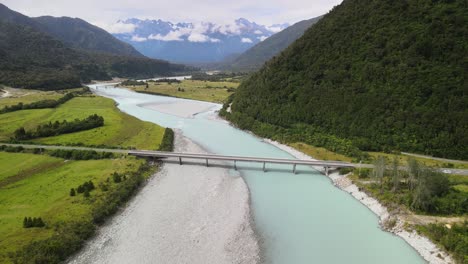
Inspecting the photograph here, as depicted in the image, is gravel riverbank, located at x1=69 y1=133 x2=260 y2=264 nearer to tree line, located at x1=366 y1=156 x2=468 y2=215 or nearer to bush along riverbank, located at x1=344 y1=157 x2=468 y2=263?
bush along riverbank, located at x1=344 y1=157 x2=468 y2=263

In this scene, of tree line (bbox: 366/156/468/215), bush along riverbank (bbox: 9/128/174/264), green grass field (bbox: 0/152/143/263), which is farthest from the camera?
tree line (bbox: 366/156/468/215)

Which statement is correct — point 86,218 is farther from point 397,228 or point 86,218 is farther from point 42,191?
point 397,228

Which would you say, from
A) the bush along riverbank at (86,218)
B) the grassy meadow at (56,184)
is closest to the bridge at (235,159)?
the grassy meadow at (56,184)

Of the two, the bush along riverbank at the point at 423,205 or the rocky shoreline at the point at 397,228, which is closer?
the rocky shoreline at the point at 397,228

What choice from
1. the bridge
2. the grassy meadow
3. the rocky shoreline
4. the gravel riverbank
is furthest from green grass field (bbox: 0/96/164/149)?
the rocky shoreline

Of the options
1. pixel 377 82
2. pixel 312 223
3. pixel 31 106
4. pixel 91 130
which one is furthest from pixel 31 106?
pixel 377 82

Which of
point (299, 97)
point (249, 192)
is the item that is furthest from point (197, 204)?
point (299, 97)

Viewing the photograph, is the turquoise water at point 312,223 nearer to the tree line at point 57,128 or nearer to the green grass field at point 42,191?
the green grass field at point 42,191
